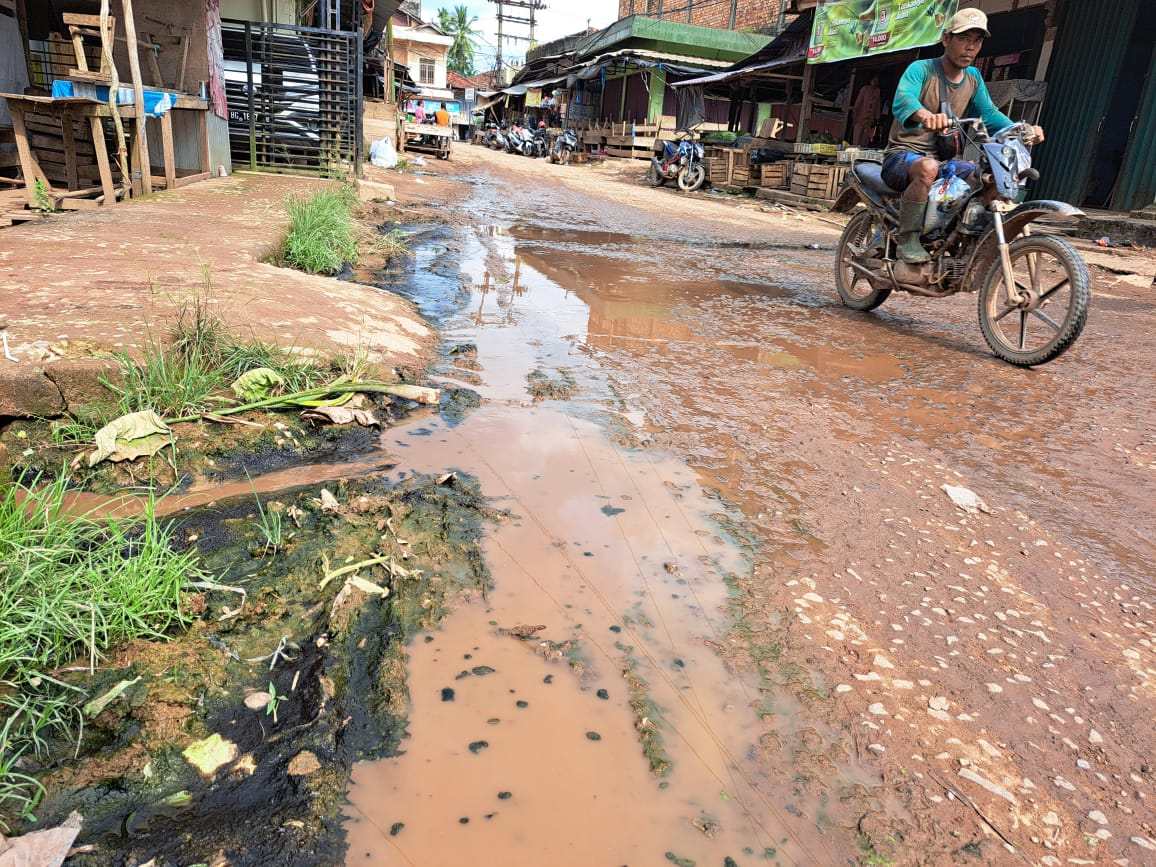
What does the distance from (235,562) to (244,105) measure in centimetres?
985

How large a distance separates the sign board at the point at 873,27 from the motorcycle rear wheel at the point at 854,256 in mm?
7737

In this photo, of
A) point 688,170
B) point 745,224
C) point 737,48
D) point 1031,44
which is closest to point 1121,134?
point 1031,44

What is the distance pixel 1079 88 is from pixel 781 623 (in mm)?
12813

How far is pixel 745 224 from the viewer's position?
1121cm

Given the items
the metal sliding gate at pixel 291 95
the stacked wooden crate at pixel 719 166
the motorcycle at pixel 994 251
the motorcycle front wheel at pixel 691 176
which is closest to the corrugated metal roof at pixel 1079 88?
the stacked wooden crate at pixel 719 166

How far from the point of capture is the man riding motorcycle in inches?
171

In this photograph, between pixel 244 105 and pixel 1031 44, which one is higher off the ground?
pixel 1031 44

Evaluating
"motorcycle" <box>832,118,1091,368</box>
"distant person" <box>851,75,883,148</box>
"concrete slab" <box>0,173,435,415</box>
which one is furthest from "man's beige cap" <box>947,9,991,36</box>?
"distant person" <box>851,75,883,148</box>

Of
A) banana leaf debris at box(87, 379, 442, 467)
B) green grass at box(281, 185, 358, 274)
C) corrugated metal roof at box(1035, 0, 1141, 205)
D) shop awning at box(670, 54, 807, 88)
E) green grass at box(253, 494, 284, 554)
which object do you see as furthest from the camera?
shop awning at box(670, 54, 807, 88)

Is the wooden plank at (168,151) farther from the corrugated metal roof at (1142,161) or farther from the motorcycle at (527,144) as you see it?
the motorcycle at (527,144)

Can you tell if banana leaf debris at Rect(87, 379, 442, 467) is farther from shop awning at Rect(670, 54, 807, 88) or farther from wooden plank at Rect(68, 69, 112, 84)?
shop awning at Rect(670, 54, 807, 88)

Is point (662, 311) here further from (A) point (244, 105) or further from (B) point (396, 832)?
(A) point (244, 105)

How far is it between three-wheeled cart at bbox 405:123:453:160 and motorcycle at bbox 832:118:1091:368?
57.4 feet

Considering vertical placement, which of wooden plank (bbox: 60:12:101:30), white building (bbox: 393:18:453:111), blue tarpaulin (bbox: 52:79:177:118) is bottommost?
blue tarpaulin (bbox: 52:79:177:118)
